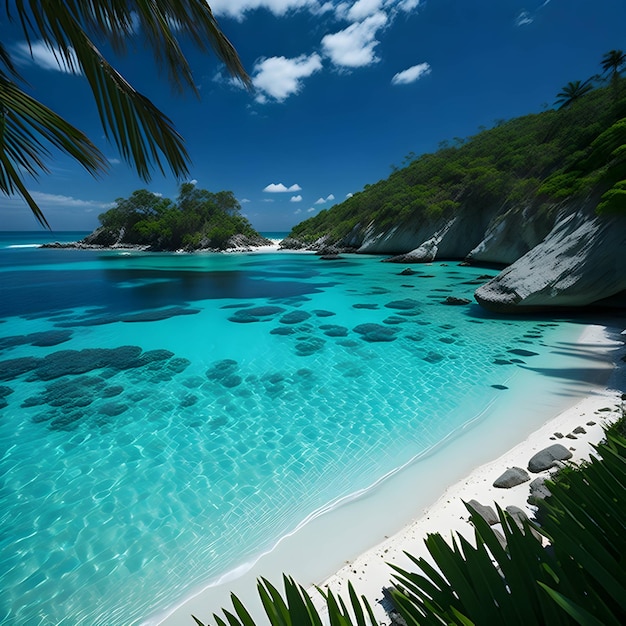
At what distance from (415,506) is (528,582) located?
359 centimetres

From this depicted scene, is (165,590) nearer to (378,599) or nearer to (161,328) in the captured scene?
(378,599)

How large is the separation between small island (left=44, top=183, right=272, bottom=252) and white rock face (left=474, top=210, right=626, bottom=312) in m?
55.6

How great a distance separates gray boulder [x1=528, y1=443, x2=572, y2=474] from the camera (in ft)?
13.3

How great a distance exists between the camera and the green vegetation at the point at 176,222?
6128 cm

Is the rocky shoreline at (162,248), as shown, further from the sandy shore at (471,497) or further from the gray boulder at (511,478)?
the gray boulder at (511,478)

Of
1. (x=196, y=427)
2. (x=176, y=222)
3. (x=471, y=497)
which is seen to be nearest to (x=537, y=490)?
(x=471, y=497)

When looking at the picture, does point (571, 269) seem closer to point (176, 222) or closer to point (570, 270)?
point (570, 270)

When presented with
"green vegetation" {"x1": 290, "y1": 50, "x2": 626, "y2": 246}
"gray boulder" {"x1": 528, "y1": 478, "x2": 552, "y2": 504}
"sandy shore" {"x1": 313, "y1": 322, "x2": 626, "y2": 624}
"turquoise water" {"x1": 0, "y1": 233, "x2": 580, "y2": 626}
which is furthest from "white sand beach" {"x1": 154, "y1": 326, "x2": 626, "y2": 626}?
"green vegetation" {"x1": 290, "y1": 50, "x2": 626, "y2": 246}

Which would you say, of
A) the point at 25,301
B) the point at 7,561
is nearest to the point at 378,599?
the point at 7,561

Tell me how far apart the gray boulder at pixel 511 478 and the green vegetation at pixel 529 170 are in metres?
9.51

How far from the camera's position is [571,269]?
9.92 metres

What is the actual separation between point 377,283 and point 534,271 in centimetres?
1148

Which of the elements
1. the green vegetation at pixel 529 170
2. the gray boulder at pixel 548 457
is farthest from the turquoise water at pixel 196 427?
the green vegetation at pixel 529 170

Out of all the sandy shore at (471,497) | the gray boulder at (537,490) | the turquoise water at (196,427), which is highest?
the gray boulder at (537,490)
